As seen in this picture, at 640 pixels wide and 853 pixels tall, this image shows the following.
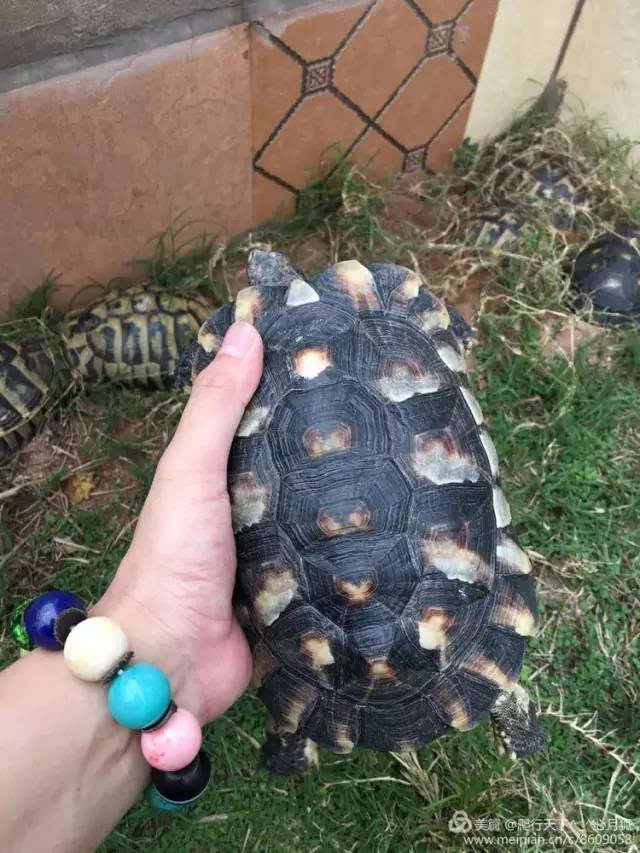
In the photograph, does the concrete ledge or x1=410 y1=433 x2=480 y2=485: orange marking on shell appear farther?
the concrete ledge

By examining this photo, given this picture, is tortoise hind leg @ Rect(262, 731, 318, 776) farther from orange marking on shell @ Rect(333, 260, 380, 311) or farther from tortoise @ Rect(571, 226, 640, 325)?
tortoise @ Rect(571, 226, 640, 325)

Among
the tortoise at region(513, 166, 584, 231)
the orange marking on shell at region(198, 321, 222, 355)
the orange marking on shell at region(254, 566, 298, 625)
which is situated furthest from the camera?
the tortoise at region(513, 166, 584, 231)

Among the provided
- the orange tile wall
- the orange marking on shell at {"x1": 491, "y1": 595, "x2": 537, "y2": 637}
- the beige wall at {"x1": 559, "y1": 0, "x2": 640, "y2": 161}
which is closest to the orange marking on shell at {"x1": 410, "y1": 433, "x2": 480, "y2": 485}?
the orange marking on shell at {"x1": 491, "y1": 595, "x2": 537, "y2": 637}

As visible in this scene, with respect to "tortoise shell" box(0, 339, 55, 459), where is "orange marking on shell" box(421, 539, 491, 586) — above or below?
above

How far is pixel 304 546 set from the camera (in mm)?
1081

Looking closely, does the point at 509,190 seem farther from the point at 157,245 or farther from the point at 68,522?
the point at 68,522

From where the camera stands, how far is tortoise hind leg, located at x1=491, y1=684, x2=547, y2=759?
131 cm

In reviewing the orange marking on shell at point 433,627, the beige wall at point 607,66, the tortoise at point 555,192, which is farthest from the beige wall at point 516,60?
the orange marking on shell at point 433,627

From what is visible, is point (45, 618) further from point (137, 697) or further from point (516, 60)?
point (516, 60)

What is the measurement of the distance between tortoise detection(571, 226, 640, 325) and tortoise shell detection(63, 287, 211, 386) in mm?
Answer: 1075

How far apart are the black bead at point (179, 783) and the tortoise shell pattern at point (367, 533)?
180 mm

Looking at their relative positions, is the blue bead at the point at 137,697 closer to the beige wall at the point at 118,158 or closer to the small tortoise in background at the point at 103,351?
the small tortoise in background at the point at 103,351

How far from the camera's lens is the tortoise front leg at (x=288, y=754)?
1.43 m

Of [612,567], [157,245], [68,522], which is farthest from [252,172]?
[612,567]
